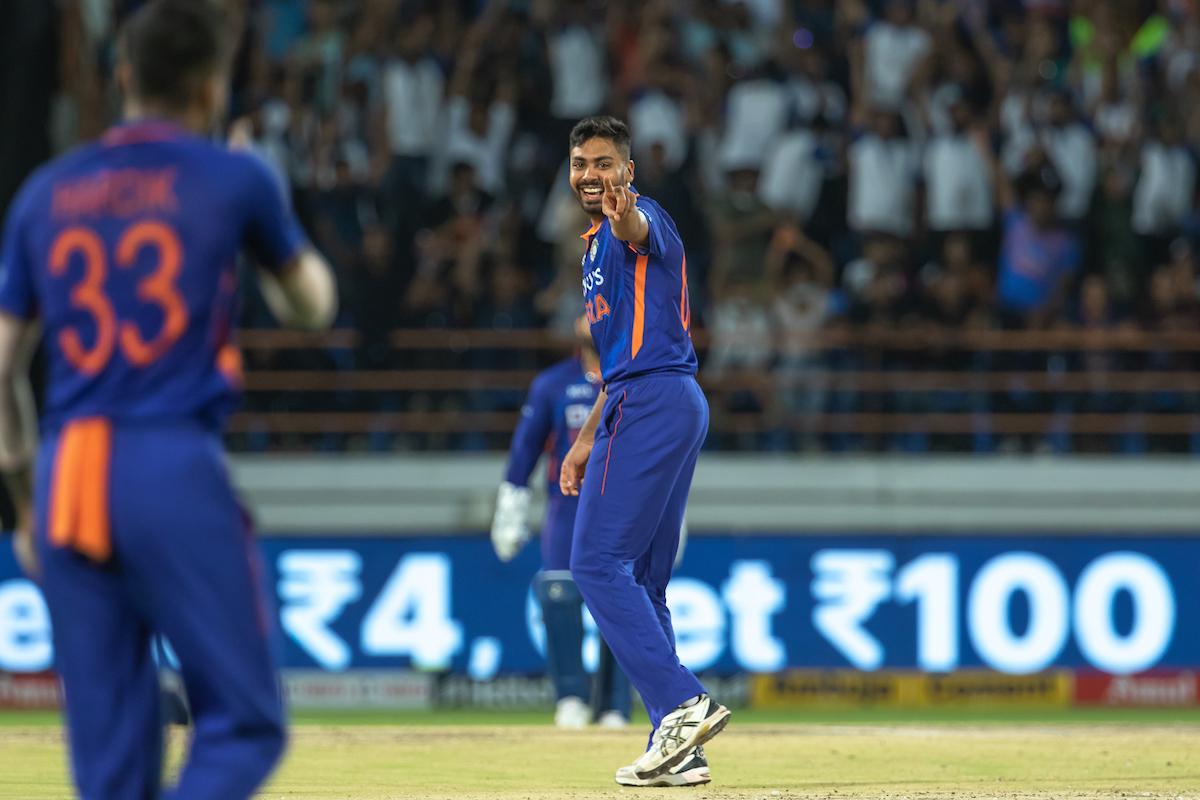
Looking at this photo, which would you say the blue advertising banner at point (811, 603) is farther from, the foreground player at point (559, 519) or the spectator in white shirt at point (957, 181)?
the foreground player at point (559, 519)

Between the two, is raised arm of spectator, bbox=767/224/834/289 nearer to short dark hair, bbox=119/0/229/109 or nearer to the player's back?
the player's back

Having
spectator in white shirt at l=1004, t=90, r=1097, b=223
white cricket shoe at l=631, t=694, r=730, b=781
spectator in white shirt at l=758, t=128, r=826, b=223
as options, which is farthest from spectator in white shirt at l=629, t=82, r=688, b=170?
white cricket shoe at l=631, t=694, r=730, b=781

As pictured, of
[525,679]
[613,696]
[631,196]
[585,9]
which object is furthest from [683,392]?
[585,9]

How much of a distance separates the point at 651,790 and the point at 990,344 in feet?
34.2

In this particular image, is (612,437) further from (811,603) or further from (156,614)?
(811,603)

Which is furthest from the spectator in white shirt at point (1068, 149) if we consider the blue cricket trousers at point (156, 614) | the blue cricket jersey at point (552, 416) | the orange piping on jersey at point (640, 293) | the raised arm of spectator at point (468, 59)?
the blue cricket trousers at point (156, 614)

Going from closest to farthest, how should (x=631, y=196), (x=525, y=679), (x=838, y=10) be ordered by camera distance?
(x=631, y=196) → (x=525, y=679) → (x=838, y=10)

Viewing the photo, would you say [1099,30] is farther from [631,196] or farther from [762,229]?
[631,196]

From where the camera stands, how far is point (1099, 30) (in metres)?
19.6

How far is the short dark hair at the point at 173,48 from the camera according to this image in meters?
4.66

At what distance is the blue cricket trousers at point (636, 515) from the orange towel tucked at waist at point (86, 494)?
3.73 metres

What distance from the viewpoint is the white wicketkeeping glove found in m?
12.8

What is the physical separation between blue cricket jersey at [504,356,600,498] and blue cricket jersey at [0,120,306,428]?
7.97m

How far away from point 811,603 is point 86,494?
1303 cm
